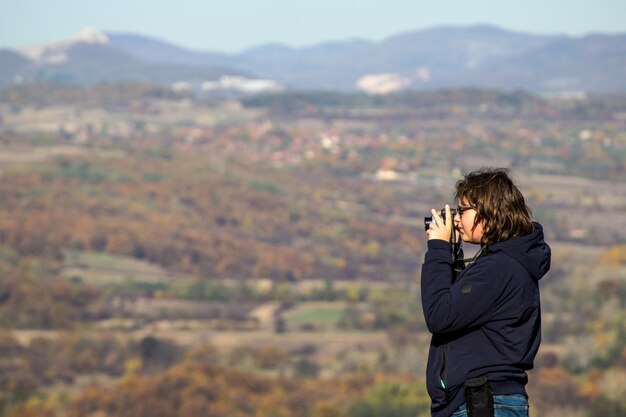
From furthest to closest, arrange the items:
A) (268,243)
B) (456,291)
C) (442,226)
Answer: (268,243) → (442,226) → (456,291)

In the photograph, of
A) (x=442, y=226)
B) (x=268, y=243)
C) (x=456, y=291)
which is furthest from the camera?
(x=268, y=243)

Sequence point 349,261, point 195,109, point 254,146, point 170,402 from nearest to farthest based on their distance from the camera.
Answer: point 170,402 < point 349,261 < point 254,146 < point 195,109

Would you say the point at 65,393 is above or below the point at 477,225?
below

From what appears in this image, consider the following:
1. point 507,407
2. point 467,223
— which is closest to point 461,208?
point 467,223

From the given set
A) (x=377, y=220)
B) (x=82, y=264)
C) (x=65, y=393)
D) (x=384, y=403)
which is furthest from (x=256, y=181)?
(x=384, y=403)

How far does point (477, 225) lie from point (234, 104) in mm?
140326

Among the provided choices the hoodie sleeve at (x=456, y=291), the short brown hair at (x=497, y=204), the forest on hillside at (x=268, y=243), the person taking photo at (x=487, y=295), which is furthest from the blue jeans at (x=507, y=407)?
the forest on hillside at (x=268, y=243)

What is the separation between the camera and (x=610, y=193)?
297ft

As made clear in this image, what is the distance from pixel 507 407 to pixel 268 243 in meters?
81.7

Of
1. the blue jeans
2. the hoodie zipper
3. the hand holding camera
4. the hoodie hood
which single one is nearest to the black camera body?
the hand holding camera

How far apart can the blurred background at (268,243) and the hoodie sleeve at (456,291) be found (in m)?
25.6

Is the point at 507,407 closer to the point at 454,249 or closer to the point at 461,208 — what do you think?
the point at 454,249

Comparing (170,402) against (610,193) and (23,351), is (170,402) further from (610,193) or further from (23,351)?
(610,193)

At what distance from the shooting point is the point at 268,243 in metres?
86.3
